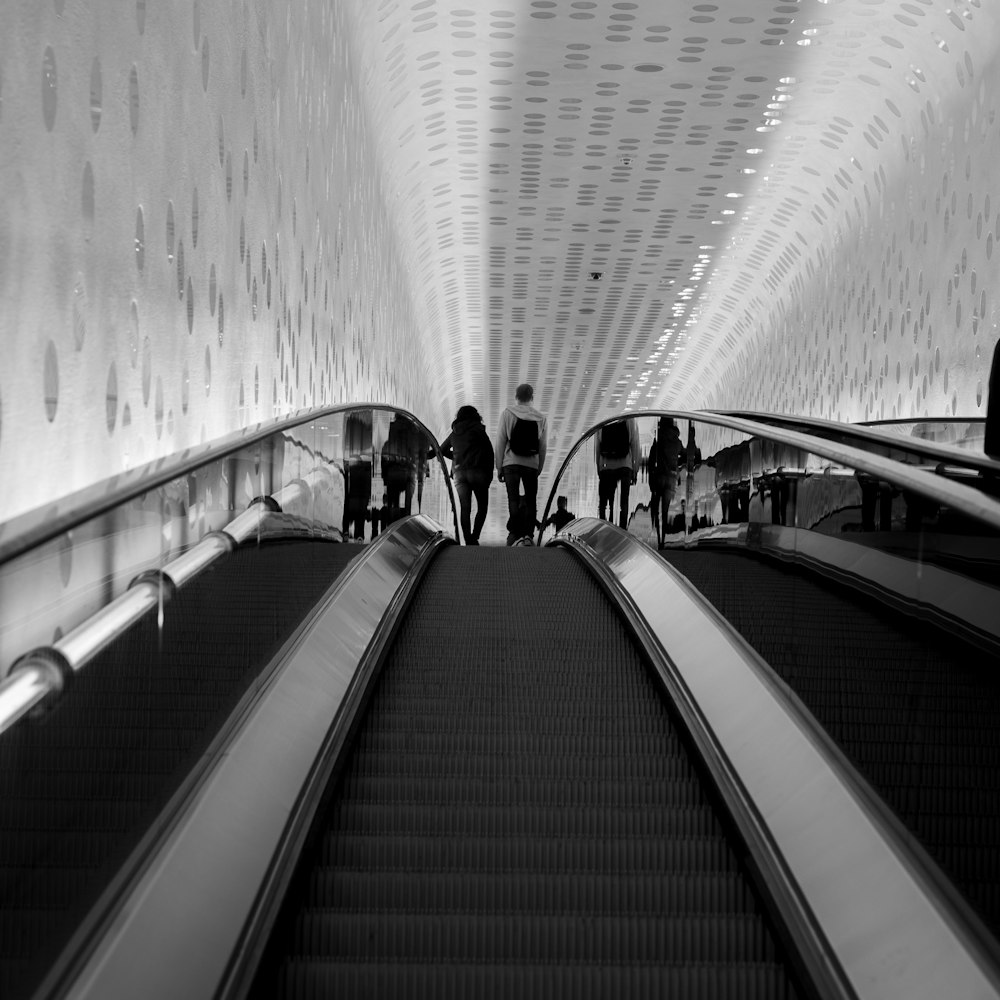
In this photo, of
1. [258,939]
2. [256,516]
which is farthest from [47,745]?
[256,516]

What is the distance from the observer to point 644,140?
14023 millimetres

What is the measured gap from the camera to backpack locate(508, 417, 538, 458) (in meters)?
13.0

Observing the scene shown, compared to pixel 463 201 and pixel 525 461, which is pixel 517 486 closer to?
pixel 525 461

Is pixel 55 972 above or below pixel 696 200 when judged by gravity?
below

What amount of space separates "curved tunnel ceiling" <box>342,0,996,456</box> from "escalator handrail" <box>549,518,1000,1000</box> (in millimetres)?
7462

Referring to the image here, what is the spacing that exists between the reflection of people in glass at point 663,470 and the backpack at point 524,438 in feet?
13.4

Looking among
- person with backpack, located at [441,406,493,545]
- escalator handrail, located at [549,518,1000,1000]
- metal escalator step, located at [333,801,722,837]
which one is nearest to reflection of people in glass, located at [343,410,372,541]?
escalator handrail, located at [549,518,1000,1000]

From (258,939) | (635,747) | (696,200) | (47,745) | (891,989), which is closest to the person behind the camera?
(47,745)

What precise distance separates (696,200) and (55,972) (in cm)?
1509

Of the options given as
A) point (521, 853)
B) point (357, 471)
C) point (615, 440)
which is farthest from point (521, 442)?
point (521, 853)

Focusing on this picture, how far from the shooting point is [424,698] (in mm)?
5180

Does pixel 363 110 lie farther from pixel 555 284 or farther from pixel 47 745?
pixel 47 745

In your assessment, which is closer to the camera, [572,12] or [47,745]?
[47,745]

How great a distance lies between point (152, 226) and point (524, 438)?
8.13 m
